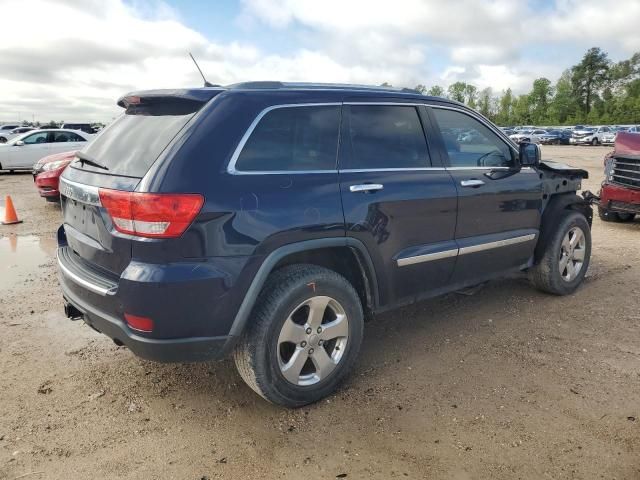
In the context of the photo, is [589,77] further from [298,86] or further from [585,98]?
[298,86]

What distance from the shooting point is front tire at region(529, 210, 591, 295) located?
5012 millimetres

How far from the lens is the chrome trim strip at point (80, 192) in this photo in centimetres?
300

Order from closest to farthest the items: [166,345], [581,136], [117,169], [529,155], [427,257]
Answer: [166,345] < [117,169] < [427,257] < [529,155] < [581,136]

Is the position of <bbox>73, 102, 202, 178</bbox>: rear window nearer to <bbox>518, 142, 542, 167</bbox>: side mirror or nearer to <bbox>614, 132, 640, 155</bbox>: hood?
<bbox>518, 142, 542, 167</bbox>: side mirror

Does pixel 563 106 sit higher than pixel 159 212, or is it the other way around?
pixel 563 106

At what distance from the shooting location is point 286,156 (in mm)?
3150

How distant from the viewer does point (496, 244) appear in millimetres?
4379

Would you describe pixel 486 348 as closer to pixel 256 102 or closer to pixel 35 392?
pixel 256 102

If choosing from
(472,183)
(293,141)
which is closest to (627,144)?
(472,183)

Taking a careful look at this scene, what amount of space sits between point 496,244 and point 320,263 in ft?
5.76

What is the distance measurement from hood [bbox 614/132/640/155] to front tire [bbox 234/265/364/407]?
23.0 feet

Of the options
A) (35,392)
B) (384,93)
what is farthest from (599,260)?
(35,392)

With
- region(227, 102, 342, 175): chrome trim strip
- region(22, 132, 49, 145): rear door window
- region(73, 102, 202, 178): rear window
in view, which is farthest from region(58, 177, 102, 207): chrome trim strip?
region(22, 132, 49, 145): rear door window

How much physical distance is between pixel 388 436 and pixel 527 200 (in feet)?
8.74
